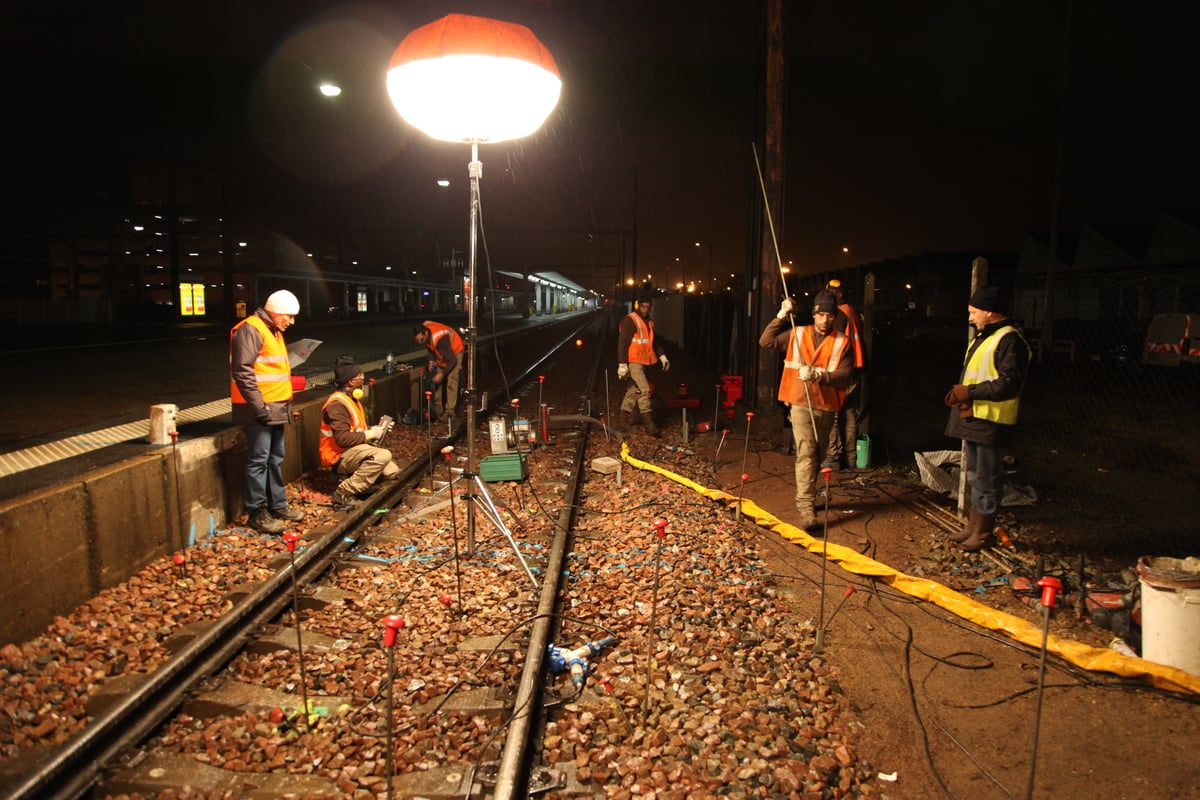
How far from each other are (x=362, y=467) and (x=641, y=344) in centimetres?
529

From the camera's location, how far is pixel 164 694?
13.1 ft

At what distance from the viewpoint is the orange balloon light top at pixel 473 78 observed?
15.2ft

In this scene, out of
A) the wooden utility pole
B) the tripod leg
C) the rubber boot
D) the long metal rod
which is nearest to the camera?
the long metal rod

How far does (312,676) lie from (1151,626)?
502 cm

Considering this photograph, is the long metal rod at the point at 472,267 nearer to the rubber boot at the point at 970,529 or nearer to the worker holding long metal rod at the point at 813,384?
the worker holding long metal rod at the point at 813,384

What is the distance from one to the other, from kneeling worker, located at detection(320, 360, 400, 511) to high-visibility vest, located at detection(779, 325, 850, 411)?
439 centimetres

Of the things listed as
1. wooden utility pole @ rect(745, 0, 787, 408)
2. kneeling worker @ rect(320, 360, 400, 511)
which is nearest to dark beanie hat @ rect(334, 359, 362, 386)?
kneeling worker @ rect(320, 360, 400, 511)

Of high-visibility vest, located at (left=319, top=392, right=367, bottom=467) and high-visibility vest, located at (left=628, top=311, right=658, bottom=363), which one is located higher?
high-visibility vest, located at (left=628, top=311, right=658, bottom=363)

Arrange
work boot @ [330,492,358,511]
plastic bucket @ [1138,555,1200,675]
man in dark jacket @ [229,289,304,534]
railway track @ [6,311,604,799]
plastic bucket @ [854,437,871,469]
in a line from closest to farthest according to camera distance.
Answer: railway track @ [6,311,604,799] < plastic bucket @ [1138,555,1200,675] < man in dark jacket @ [229,289,304,534] < work boot @ [330,492,358,511] < plastic bucket @ [854,437,871,469]

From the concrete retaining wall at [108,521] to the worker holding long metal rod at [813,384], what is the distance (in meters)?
5.48

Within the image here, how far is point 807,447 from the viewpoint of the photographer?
23.0 ft

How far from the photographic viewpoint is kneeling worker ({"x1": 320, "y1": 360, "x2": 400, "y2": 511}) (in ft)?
25.4

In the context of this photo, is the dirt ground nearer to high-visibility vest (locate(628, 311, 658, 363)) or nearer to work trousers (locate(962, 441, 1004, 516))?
work trousers (locate(962, 441, 1004, 516))

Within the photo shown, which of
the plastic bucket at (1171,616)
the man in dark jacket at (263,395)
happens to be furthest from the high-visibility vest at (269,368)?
the plastic bucket at (1171,616)
